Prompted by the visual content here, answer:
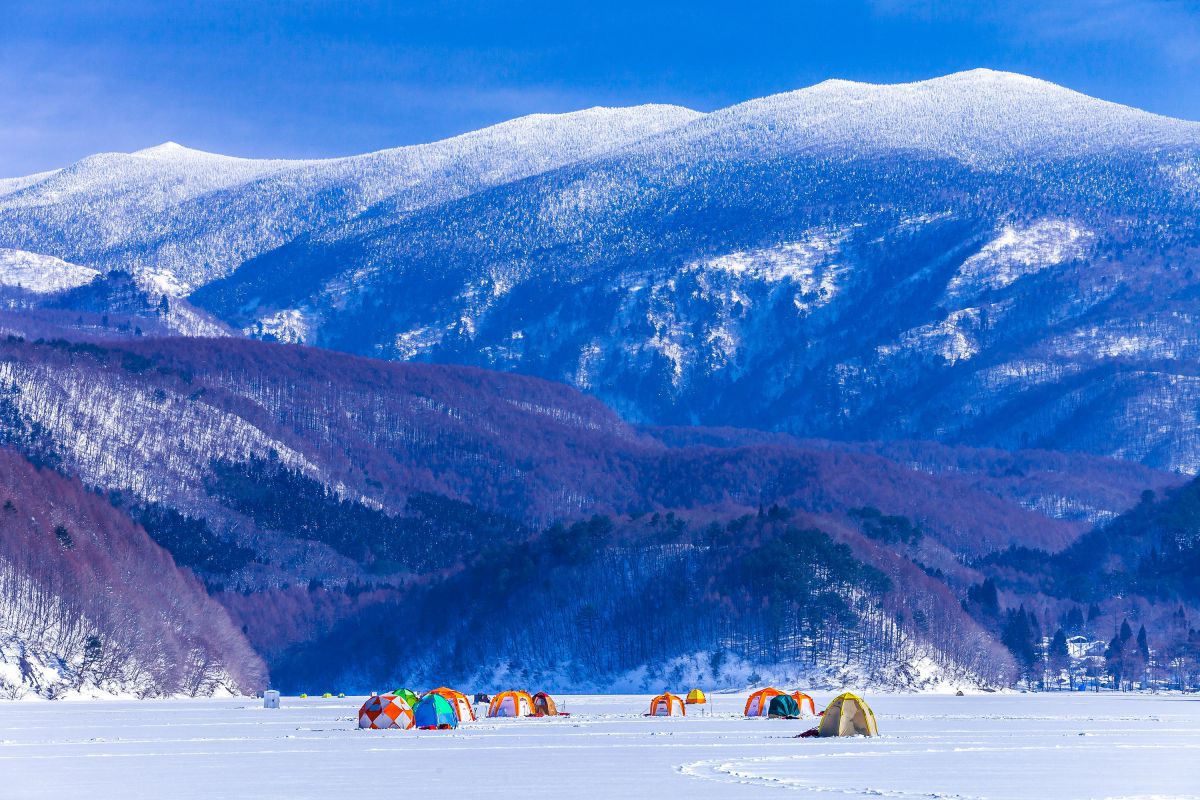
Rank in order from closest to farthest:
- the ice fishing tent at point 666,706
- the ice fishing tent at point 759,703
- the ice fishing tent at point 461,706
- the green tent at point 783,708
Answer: the ice fishing tent at point 461,706
the green tent at point 783,708
the ice fishing tent at point 759,703
the ice fishing tent at point 666,706

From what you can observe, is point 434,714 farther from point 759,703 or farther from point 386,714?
point 759,703

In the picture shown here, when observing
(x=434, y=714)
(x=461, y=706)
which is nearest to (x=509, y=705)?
(x=461, y=706)

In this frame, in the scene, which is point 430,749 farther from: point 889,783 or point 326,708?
point 326,708

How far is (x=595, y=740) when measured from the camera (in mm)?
116688

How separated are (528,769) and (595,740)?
90.6ft

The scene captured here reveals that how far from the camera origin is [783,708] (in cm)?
15450

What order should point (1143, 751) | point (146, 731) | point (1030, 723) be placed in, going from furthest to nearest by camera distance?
point (1030, 723) < point (146, 731) < point (1143, 751)

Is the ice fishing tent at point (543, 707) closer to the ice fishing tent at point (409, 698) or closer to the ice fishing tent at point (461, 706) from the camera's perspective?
the ice fishing tent at point (461, 706)

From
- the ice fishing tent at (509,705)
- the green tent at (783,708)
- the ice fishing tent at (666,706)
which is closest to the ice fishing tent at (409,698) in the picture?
the ice fishing tent at (509,705)

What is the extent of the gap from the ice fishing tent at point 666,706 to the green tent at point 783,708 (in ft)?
28.0

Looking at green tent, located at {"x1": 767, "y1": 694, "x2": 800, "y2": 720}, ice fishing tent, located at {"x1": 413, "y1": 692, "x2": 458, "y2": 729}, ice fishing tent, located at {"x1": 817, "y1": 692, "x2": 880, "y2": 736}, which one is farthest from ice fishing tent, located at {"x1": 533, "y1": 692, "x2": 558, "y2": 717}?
ice fishing tent, located at {"x1": 817, "y1": 692, "x2": 880, "y2": 736}

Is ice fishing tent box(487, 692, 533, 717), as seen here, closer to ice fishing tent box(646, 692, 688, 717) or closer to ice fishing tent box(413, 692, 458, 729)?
ice fishing tent box(646, 692, 688, 717)

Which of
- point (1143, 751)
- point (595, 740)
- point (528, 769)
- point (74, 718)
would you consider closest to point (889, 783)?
point (528, 769)

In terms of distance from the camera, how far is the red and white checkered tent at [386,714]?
12925cm
